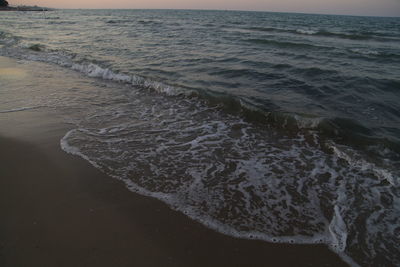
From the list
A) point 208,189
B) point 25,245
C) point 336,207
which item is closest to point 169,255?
point 208,189

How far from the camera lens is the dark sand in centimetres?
263

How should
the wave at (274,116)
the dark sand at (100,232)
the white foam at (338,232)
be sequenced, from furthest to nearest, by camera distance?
A: the wave at (274,116) → the white foam at (338,232) → the dark sand at (100,232)

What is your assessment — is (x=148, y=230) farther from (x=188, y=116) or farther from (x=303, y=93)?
(x=303, y=93)

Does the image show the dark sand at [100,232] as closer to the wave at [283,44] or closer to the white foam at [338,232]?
the white foam at [338,232]

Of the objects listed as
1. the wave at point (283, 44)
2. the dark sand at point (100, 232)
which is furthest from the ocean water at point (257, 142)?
the wave at point (283, 44)

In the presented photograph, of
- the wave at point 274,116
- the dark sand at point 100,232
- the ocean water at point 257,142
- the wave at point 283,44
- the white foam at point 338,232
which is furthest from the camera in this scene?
the wave at point 283,44

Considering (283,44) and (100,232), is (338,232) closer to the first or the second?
(100,232)

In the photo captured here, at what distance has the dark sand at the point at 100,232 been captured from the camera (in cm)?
263

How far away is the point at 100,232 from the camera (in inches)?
115

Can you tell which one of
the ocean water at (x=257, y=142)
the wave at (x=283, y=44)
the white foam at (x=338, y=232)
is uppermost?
the wave at (x=283, y=44)

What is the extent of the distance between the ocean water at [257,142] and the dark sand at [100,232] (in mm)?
202

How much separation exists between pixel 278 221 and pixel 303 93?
594 cm

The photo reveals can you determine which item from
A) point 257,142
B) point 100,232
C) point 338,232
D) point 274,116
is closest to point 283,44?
point 274,116

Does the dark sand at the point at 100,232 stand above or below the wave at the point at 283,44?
below
